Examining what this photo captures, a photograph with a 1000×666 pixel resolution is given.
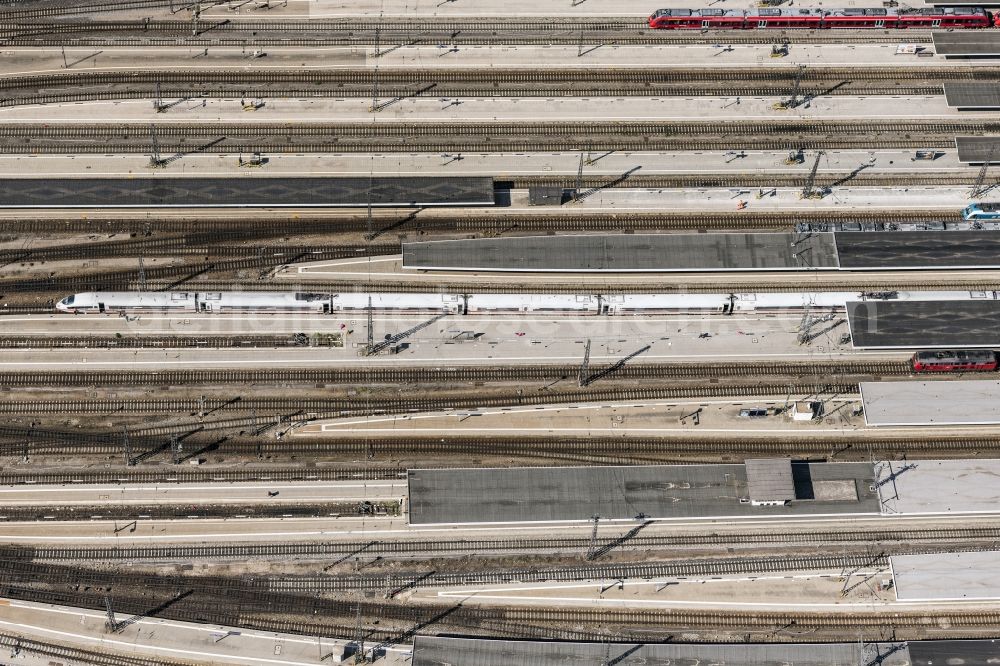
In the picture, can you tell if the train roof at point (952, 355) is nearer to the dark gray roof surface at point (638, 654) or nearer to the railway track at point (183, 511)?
the dark gray roof surface at point (638, 654)

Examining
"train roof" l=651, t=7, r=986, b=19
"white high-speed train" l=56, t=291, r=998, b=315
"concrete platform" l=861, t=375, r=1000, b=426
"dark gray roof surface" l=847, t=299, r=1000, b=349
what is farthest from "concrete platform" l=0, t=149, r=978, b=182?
"concrete platform" l=861, t=375, r=1000, b=426

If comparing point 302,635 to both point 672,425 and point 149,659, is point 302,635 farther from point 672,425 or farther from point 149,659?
point 672,425

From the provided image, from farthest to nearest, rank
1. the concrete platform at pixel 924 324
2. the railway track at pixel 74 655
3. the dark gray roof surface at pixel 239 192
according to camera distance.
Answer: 1. the dark gray roof surface at pixel 239 192
2. the concrete platform at pixel 924 324
3. the railway track at pixel 74 655

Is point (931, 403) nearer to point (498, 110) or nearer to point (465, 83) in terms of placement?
point (498, 110)

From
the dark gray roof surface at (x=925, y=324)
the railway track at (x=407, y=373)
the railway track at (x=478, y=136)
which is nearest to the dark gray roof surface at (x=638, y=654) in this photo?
the railway track at (x=407, y=373)

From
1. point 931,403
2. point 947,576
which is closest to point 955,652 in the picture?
point 947,576
